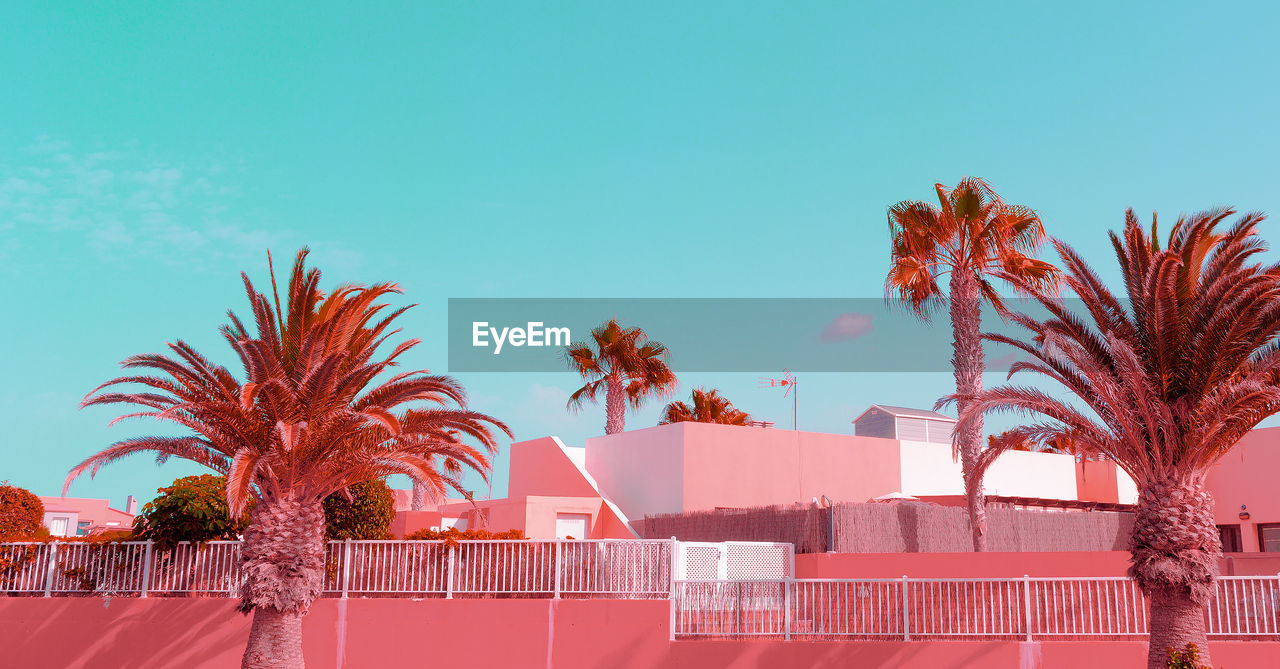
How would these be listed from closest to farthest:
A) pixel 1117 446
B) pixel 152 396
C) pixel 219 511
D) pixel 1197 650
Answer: pixel 1197 650, pixel 1117 446, pixel 152 396, pixel 219 511

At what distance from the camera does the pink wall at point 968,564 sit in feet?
66.5

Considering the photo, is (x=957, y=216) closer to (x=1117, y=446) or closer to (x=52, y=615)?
(x=1117, y=446)

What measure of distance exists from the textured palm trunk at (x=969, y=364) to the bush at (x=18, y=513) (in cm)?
1839

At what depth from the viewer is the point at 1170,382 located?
13875 millimetres

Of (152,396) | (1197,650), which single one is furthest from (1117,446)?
(152,396)

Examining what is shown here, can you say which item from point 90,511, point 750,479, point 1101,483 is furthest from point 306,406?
point 90,511

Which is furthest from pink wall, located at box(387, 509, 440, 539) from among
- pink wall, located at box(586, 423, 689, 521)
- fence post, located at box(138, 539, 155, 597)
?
fence post, located at box(138, 539, 155, 597)

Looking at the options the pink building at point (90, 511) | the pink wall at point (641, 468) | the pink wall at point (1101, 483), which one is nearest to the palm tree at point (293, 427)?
the pink wall at point (641, 468)

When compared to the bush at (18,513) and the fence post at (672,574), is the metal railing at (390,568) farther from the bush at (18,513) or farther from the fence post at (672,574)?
the bush at (18,513)

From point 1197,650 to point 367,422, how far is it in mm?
11831

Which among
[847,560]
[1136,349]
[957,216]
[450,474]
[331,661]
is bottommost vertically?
[331,661]

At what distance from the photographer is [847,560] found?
67.9 feet

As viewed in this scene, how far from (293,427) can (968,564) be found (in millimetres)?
12920

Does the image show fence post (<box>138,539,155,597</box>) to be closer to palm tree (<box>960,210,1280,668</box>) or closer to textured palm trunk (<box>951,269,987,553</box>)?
palm tree (<box>960,210,1280,668</box>)
